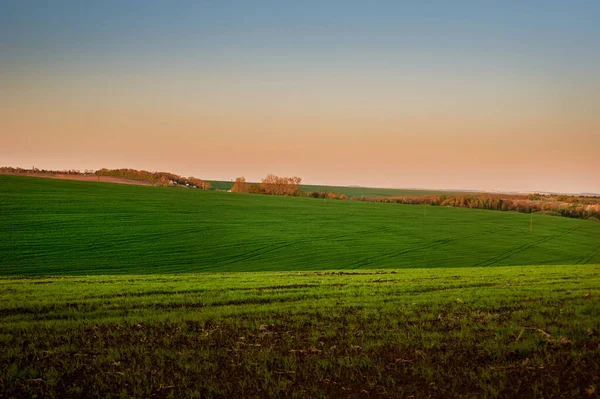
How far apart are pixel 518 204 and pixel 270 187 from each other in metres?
53.1

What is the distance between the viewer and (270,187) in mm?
105188

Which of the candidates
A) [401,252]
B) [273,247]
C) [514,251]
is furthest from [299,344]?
[514,251]

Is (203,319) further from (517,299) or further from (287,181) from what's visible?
(287,181)

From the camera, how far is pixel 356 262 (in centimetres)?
4444

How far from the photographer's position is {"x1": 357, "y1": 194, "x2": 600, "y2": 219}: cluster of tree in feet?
334

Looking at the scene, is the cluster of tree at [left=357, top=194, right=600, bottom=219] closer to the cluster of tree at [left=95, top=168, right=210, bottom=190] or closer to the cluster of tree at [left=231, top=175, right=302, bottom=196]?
the cluster of tree at [left=231, top=175, right=302, bottom=196]

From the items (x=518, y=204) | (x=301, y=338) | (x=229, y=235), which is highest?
(x=518, y=204)

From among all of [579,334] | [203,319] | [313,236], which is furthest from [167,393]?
[313,236]

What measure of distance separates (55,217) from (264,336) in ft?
150

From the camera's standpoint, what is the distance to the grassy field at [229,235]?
132 ft

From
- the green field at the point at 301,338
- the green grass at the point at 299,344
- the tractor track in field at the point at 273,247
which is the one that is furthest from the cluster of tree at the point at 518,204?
the green grass at the point at 299,344

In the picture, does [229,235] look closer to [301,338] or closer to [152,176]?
[301,338]

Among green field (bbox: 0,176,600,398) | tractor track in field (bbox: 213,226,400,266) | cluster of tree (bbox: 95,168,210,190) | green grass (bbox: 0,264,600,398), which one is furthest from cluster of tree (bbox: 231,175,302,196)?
green grass (bbox: 0,264,600,398)

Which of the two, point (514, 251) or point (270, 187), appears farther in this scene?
point (270, 187)
